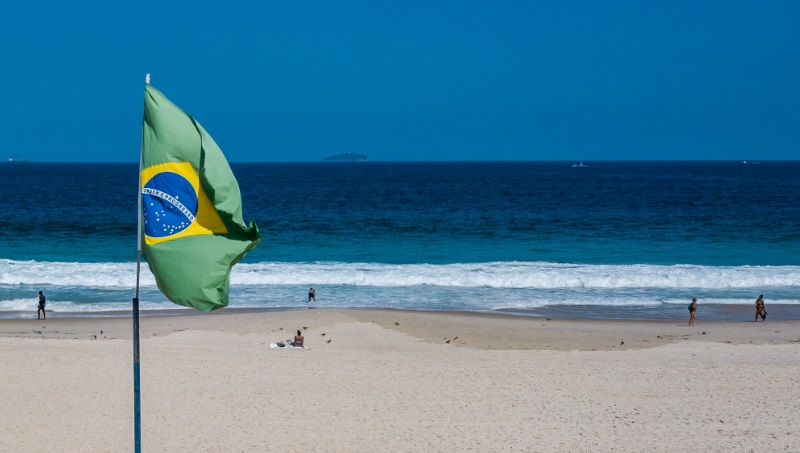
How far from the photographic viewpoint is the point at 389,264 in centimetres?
3841

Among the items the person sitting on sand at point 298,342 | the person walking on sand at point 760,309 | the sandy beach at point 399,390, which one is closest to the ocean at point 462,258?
the person walking on sand at point 760,309

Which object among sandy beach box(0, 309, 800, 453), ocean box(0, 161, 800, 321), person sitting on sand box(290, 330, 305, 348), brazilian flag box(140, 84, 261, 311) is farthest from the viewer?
ocean box(0, 161, 800, 321)

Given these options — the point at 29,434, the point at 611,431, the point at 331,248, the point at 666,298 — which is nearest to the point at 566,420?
the point at 611,431

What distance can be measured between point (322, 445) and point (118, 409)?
13.5 ft

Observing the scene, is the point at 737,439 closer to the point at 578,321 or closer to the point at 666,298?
the point at 578,321

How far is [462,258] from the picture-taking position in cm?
4044

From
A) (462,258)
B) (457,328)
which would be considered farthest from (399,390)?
(462,258)

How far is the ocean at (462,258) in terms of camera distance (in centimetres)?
2942

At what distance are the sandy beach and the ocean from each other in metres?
5.65

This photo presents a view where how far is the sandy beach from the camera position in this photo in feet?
44.0

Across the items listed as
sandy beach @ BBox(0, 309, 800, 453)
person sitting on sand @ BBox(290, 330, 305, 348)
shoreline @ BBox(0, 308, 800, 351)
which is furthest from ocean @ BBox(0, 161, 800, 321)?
person sitting on sand @ BBox(290, 330, 305, 348)

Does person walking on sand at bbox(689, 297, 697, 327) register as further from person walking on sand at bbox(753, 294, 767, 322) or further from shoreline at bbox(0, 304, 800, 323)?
person walking on sand at bbox(753, 294, 767, 322)

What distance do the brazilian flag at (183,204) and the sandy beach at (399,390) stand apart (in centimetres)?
573

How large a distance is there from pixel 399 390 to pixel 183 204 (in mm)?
9014
